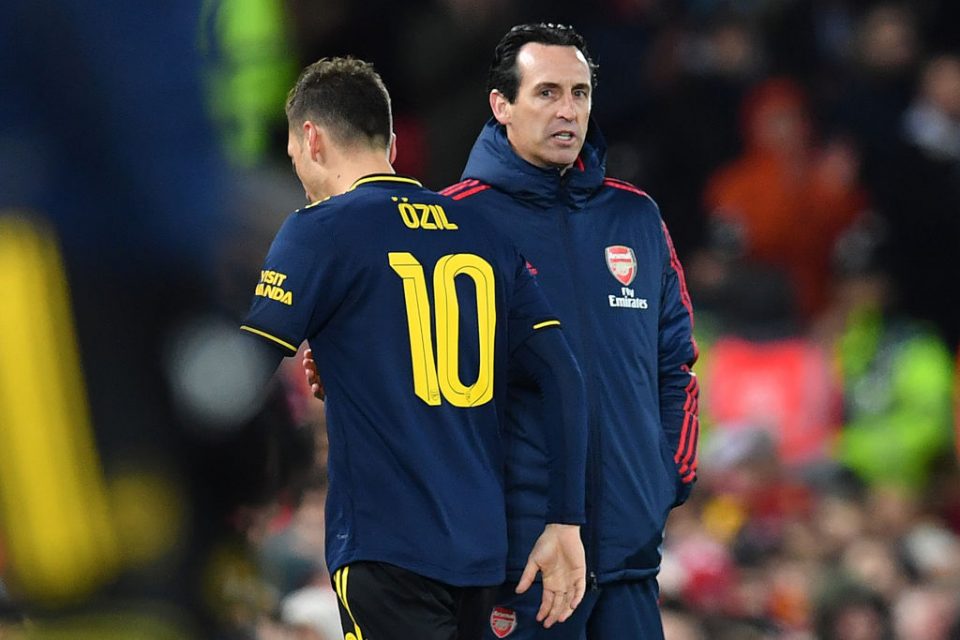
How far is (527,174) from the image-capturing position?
366 cm

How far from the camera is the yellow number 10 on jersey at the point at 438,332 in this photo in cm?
300

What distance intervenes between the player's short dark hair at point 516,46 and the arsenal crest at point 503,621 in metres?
1.24

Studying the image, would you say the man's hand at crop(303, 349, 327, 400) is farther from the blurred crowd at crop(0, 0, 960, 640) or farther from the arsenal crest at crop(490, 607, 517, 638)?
the blurred crowd at crop(0, 0, 960, 640)

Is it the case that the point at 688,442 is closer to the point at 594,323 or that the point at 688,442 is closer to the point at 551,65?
the point at 594,323

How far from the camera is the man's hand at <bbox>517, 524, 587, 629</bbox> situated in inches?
124

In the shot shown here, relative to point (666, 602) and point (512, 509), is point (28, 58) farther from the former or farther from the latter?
point (666, 602)

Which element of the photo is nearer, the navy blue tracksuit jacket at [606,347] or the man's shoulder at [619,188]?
the navy blue tracksuit jacket at [606,347]

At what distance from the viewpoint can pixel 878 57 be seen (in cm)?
907

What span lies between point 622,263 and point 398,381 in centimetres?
90

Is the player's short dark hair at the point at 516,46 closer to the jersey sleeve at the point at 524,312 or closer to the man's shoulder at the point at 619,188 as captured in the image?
the man's shoulder at the point at 619,188

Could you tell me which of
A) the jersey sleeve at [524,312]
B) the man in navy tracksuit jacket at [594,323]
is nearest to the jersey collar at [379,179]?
the jersey sleeve at [524,312]

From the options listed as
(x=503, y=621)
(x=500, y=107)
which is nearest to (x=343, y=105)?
(x=500, y=107)

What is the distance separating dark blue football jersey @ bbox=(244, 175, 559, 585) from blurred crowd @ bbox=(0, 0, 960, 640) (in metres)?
1.91

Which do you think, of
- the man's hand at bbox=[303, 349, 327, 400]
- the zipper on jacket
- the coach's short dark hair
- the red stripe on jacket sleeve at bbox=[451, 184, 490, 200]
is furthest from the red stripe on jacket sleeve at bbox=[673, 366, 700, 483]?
the coach's short dark hair
